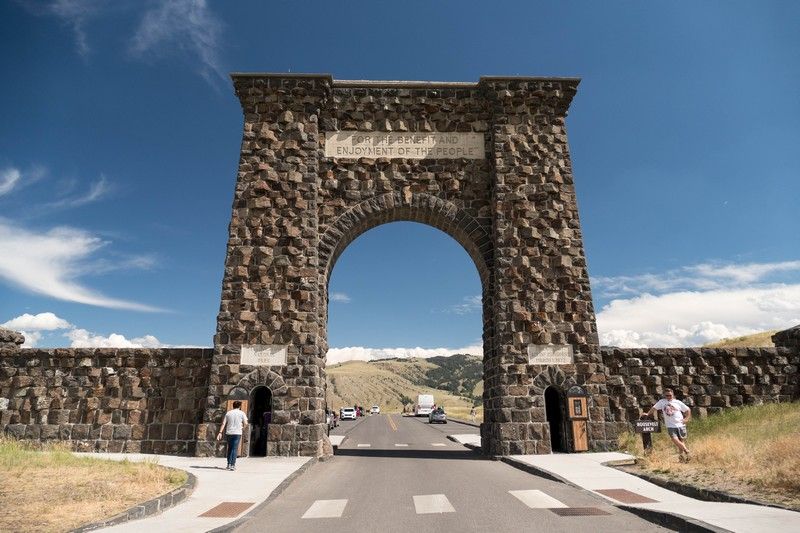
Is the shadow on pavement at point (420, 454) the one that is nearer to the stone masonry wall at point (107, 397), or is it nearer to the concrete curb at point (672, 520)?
the stone masonry wall at point (107, 397)

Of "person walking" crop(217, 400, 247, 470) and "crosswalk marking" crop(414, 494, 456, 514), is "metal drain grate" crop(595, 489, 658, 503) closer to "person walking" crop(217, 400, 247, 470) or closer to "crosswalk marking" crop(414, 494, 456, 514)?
"crosswalk marking" crop(414, 494, 456, 514)

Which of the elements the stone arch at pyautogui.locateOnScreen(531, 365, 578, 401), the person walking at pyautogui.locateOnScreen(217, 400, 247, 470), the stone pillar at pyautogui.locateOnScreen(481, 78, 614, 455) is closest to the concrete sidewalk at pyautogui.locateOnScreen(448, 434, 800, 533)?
the stone pillar at pyautogui.locateOnScreen(481, 78, 614, 455)

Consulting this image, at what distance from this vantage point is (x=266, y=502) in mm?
9141

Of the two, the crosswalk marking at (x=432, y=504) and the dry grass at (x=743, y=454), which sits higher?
the dry grass at (x=743, y=454)

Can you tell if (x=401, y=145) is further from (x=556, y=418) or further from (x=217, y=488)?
(x=217, y=488)

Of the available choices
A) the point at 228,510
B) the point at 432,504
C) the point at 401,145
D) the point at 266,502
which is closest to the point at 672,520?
the point at 432,504

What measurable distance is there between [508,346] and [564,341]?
1.68 meters

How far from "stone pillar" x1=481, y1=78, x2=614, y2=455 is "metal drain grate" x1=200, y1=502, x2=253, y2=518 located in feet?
29.0

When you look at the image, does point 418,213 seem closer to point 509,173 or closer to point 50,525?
point 509,173

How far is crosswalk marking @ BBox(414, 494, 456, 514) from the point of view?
8.31m

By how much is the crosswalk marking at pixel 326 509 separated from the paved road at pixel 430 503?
0.01 meters

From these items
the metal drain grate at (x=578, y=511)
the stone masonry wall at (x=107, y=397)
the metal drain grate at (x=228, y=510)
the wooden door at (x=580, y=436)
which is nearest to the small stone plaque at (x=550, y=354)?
the wooden door at (x=580, y=436)

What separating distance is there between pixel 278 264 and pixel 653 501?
11743 mm

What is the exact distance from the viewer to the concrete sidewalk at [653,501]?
6.57 meters
